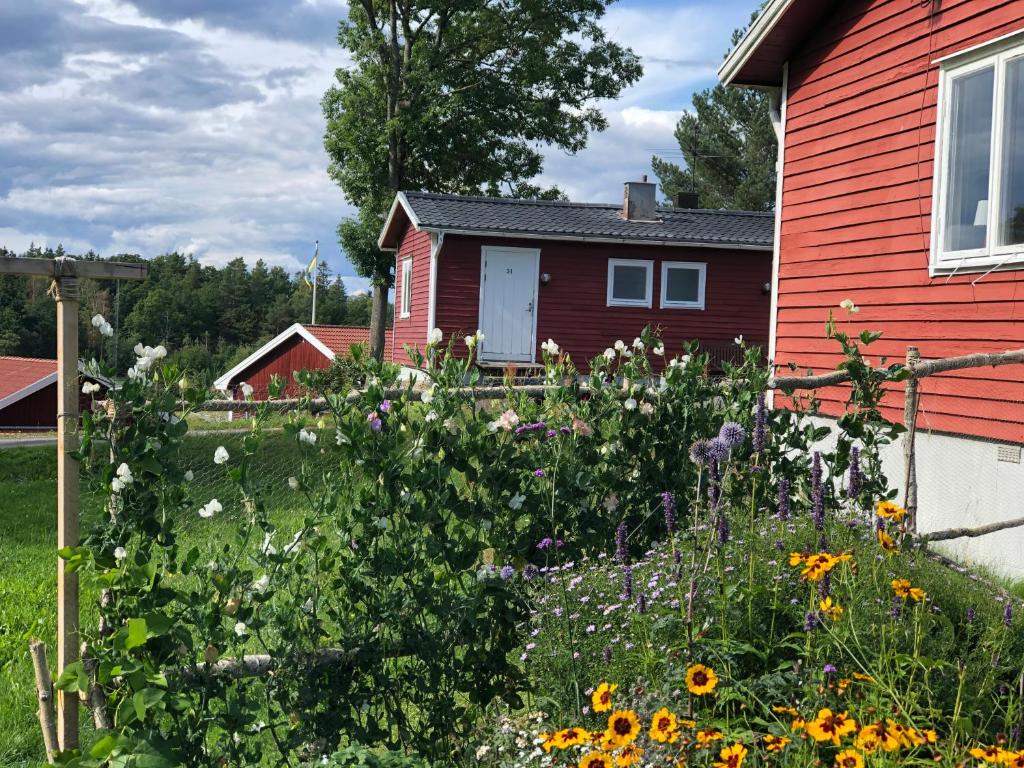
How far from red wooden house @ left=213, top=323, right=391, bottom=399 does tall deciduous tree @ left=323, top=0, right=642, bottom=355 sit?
711 cm

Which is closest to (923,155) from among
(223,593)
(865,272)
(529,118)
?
(865,272)

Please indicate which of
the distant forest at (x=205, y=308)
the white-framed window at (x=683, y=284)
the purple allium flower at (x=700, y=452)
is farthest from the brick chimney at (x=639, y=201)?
the distant forest at (x=205, y=308)

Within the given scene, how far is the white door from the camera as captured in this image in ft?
61.7

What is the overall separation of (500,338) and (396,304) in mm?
5324

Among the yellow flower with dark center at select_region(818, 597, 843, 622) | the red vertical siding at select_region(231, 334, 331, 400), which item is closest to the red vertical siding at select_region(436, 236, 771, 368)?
the red vertical siding at select_region(231, 334, 331, 400)

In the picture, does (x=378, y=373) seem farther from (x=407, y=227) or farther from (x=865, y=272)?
(x=407, y=227)

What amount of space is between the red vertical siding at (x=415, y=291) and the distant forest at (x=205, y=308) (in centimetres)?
3229

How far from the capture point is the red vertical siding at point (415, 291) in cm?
1984

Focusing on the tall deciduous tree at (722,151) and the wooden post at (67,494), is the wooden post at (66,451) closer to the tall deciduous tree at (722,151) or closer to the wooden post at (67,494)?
the wooden post at (67,494)

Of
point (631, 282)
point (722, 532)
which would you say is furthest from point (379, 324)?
point (722, 532)

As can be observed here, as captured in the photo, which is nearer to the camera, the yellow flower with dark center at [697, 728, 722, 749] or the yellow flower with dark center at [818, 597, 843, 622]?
the yellow flower with dark center at [697, 728, 722, 749]

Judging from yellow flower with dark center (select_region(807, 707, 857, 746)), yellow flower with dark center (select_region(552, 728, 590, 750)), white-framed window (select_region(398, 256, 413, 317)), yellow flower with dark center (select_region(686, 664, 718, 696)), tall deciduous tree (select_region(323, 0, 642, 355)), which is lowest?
yellow flower with dark center (select_region(552, 728, 590, 750))

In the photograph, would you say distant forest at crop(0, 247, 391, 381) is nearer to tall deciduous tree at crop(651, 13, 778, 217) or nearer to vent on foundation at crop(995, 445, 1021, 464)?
tall deciduous tree at crop(651, 13, 778, 217)

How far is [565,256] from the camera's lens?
1895cm
